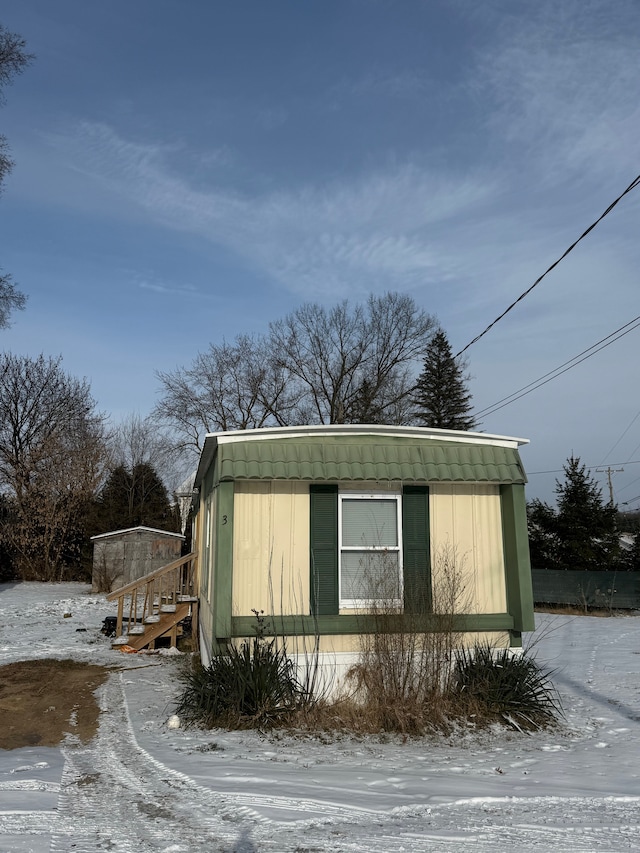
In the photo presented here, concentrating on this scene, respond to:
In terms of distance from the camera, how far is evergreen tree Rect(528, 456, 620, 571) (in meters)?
19.3

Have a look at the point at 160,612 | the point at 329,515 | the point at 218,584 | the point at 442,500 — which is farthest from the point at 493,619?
the point at 160,612

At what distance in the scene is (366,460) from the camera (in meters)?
6.95

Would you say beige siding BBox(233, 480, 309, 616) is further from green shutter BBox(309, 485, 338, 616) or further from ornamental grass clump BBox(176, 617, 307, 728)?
ornamental grass clump BBox(176, 617, 307, 728)

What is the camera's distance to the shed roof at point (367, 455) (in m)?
6.78

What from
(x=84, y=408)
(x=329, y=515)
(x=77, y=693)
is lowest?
(x=77, y=693)

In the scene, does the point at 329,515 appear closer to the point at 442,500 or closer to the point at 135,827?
the point at 442,500

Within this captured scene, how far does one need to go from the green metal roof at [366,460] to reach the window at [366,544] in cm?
39

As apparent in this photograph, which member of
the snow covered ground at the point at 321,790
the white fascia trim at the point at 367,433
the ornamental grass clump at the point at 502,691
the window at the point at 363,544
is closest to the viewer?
the snow covered ground at the point at 321,790

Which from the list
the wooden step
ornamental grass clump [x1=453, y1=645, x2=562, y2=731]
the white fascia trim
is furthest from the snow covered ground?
the wooden step

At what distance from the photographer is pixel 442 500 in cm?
724

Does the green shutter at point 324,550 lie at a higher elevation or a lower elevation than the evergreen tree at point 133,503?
lower

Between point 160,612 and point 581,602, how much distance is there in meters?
11.9

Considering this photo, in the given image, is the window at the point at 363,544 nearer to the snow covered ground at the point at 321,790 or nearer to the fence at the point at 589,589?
the snow covered ground at the point at 321,790

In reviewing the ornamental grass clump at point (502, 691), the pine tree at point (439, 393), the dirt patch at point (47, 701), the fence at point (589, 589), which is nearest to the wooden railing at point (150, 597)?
the dirt patch at point (47, 701)
